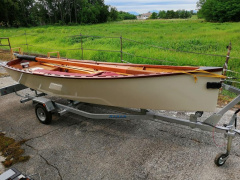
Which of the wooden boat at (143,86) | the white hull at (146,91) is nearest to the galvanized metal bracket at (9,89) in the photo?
the wooden boat at (143,86)

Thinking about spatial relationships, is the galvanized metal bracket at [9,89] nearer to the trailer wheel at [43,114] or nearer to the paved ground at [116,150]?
the paved ground at [116,150]

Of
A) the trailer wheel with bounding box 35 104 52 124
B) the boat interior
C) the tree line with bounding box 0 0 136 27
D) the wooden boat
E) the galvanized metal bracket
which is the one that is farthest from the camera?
the tree line with bounding box 0 0 136 27

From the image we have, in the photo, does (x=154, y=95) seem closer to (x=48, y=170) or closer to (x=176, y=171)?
(x=176, y=171)

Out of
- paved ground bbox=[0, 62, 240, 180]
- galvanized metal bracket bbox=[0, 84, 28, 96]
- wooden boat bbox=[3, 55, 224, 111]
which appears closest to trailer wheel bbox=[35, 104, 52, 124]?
paved ground bbox=[0, 62, 240, 180]

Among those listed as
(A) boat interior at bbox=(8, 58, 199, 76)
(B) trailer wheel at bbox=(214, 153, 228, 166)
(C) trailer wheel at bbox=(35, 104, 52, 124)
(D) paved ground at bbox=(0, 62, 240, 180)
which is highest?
(A) boat interior at bbox=(8, 58, 199, 76)

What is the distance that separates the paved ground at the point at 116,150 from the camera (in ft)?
9.56

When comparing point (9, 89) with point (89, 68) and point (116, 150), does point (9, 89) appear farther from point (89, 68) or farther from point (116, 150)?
point (116, 150)

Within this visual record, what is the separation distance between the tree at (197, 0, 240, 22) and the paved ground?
3788 cm

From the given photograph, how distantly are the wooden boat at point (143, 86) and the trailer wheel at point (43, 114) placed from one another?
38cm

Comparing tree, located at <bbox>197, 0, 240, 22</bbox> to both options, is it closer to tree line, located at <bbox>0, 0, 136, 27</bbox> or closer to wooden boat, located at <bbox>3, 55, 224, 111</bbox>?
tree line, located at <bbox>0, 0, 136, 27</bbox>

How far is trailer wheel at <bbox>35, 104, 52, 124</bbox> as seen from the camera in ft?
13.6

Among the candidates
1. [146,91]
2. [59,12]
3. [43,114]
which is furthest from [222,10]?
[59,12]

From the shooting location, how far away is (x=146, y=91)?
3156 millimetres

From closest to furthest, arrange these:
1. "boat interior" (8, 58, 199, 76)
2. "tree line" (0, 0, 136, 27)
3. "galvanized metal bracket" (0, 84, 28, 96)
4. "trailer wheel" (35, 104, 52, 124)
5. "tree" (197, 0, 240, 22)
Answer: "boat interior" (8, 58, 199, 76), "trailer wheel" (35, 104, 52, 124), "galvanized metal bracket" (0, 84, 28, 96), "tree" (197, 0, 240, 22), "tree line" (0, 0, 136, 27)
